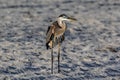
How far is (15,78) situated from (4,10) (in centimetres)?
763

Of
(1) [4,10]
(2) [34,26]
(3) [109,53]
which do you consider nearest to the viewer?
(3) [109,53]

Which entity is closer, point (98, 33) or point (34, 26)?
point (98, 33)

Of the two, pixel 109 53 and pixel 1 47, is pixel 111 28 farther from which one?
pixel 1 47

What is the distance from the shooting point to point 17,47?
10.1 m

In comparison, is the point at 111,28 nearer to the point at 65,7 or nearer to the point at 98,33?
the point at 98,33

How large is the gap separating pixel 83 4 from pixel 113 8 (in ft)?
4.80

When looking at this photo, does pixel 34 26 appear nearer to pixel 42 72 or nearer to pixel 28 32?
pixel 28 32

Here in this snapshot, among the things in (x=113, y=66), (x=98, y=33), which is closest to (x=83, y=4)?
(x=98, y=33)

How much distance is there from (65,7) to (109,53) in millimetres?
6562

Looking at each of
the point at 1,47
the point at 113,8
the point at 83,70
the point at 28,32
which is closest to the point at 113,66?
the point at 83,70

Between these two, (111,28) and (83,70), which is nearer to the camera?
(83,70)

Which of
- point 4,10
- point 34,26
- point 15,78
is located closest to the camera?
point 15,78

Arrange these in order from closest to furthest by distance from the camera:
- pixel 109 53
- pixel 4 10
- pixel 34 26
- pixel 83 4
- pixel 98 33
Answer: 1. pixel 109 53
2. pixel 98 33
3. pixel 34 26
4. pixel 4 10
5. pixel 83 4

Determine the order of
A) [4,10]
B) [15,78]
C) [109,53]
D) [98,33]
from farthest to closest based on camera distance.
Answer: [4,10], [98,33], [109,53], [15,78]
